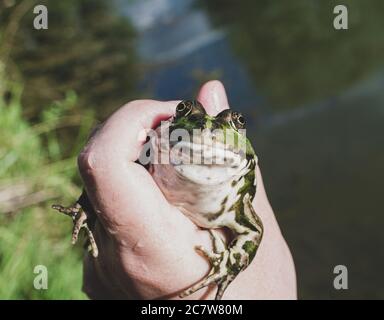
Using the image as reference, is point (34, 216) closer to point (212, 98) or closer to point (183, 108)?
point (212, 98)

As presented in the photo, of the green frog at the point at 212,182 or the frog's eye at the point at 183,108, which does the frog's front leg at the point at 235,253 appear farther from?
the frog's eye at the point at 183,108

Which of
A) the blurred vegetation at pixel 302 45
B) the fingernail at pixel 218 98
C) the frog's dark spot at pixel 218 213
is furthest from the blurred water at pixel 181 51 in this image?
the frog's dark spot at pixel 218 213

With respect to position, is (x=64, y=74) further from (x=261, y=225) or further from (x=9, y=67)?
(x=261, y=225)

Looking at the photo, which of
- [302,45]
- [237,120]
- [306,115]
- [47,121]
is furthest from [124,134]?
[302,45]

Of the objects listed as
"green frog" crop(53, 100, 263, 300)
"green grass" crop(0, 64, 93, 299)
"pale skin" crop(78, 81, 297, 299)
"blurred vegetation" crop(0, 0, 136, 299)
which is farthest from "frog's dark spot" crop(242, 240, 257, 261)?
"green grass" crop(0, 64, 93, 299)

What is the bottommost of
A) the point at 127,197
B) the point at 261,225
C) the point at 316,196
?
the point at 316,196

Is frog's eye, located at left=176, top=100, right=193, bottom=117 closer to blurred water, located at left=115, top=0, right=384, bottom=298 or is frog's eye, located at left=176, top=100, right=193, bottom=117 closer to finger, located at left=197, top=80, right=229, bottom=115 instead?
finger, located at left=197, top=80, right=229, bottom=115
